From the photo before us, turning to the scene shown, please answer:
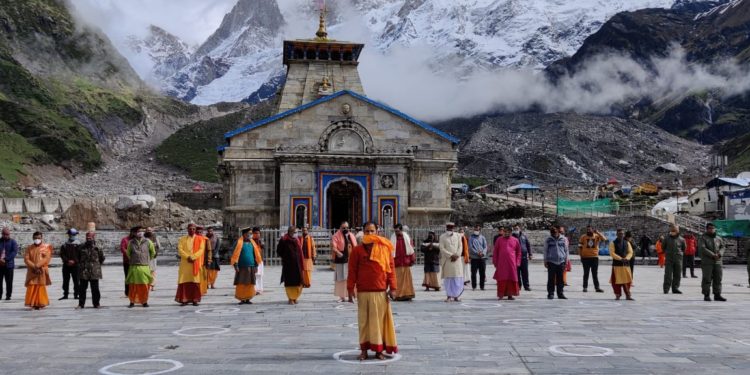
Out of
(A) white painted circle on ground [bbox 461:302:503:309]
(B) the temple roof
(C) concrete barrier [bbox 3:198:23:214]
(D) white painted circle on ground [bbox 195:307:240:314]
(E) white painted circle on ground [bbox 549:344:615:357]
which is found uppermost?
(B) the temple roof

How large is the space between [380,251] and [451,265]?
6.41 metres

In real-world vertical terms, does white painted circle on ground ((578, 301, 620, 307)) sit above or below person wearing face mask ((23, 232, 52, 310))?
below

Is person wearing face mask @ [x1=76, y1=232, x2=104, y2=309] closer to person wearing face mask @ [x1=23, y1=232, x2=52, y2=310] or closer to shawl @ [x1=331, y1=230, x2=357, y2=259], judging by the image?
person wearing face mask @ [x1=23, y1=232, x2=52, y2=310]

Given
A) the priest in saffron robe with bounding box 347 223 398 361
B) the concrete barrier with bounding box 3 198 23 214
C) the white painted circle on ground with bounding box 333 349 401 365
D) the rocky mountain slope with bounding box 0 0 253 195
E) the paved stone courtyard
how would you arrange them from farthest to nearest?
the rocky mountain slope with bounding box 0 0 253 195, the concrete barrier with bounding box 3 198 23 214, the priest in saffron robe with bounding box 347 223 398 361, the white painted circle on ground with bounding box 333 349 401 365, the paved stone courtyard

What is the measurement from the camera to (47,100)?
125500 millimetres

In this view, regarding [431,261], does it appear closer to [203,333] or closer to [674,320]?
[674,320]

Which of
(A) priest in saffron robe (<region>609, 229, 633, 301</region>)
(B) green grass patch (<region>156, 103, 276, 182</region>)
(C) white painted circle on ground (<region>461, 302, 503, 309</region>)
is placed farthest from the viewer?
(B) green grass patch (<region>156, 103, 276, 182</region>)

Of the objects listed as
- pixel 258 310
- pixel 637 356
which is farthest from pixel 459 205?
pixel 637 356

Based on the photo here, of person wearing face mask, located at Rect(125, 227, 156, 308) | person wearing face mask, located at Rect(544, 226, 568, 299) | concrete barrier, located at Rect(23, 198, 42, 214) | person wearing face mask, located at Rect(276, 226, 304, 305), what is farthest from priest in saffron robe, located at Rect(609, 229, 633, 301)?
concrete barrier, located at Rect(23, 198, 42, 214)

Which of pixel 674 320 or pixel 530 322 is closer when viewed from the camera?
pixel 530 322

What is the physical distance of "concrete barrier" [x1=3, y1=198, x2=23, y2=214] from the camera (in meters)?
62.2

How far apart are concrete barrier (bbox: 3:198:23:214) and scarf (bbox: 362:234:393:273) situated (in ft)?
200

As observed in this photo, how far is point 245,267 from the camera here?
49.3 feet

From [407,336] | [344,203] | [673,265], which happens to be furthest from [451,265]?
[344,203]
